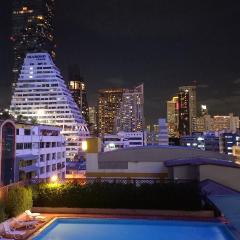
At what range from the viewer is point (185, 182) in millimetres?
19016

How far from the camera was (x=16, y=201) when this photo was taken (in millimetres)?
16953

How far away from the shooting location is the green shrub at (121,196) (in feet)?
60.1

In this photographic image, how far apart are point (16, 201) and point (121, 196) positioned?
507cm

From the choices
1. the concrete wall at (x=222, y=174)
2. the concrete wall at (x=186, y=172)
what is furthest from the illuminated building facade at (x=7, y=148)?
the concrete wall at (x=222, y=174)

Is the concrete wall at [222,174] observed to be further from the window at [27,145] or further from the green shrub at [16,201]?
the window at [27,145]

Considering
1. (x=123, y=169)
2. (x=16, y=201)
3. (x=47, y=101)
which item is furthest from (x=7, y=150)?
(x=47, y=101)

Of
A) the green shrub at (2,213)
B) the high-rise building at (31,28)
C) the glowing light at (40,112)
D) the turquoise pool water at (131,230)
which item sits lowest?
the turquoise pool water at (131,230)

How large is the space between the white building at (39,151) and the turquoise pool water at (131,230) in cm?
2829

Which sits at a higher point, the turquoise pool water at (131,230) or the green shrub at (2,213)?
the green shrub at (2,213)

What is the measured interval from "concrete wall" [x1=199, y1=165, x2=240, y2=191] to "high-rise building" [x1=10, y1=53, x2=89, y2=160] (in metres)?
99.8

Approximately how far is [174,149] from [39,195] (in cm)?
1050

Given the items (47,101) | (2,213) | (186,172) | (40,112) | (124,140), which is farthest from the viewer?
(124,140)

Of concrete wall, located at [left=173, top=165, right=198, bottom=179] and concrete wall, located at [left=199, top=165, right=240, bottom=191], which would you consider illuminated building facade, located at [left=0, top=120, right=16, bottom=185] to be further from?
concrete wall, located at [left=199, top=165, right=240, bottom=191]

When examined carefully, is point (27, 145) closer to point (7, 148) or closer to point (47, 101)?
point (7, 148)
